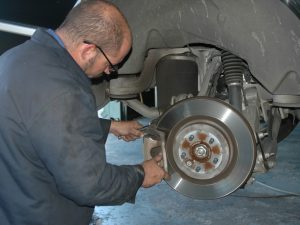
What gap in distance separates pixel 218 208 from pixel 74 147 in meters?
1.26

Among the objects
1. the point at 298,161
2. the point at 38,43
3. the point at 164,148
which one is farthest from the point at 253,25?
the point at 298,161

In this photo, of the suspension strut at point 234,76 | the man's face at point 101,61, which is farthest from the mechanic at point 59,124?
the suspension strut at point 234,76

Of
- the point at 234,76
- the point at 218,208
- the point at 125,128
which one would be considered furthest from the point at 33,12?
the point at 218,208

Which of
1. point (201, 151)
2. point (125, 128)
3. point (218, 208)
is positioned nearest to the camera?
point (201, 151)

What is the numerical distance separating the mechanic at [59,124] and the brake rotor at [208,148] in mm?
309

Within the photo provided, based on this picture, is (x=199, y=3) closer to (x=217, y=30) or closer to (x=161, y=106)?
(x=217, y=30)

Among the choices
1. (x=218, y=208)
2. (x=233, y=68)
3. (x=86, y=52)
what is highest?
(x=86, y=52)

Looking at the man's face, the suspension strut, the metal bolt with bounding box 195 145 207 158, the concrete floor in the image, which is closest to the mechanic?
the man's face

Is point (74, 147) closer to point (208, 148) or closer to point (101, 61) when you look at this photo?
point (101, 61)

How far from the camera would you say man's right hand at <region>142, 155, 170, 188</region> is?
112 centimetres

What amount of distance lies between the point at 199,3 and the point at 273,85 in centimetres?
33

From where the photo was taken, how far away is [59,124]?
34.0 inches

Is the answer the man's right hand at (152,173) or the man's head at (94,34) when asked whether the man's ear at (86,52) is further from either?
the man's right hand at (152,173)

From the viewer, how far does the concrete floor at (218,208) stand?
1.86m
